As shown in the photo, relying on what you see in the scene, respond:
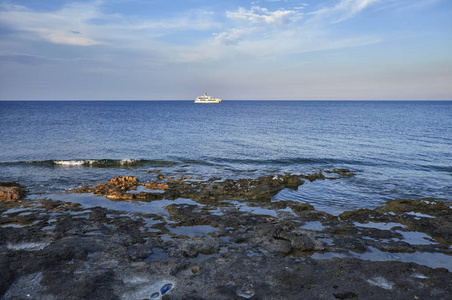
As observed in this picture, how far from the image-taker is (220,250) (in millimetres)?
11789

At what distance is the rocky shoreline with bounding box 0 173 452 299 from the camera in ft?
29.6

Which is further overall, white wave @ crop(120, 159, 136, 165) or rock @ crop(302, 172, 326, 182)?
white wave @ crop(120, 159, 136, 165)

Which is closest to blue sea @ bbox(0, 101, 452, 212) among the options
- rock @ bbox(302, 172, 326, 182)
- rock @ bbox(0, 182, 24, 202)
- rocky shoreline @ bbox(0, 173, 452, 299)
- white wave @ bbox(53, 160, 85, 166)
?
white wave @ bbox(53, 160, 85, 166)

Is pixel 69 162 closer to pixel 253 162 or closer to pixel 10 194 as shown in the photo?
pixel 10 194

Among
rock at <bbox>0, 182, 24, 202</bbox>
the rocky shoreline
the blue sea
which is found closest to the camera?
the rocky shoreline

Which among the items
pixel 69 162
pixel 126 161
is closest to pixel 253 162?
pixel 126 161

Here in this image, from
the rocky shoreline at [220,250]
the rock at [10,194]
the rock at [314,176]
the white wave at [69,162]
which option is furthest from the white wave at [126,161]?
the rock at [314,176]

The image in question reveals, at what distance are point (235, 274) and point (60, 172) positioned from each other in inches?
896

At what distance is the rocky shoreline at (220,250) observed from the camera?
29.6ft

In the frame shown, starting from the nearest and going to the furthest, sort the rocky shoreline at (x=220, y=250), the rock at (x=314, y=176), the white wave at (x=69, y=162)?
1. the rocky shoreline at (x=220, y=250)
2. the rock at (x=314, y=176)
3. the white wave at (x=69, y=162)

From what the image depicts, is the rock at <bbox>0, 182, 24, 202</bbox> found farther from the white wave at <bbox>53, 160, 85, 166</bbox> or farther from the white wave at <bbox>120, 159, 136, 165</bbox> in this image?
the white wave at <bbox>120, 159, 136, 165</bbox>

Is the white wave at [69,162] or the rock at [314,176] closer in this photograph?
the rock at [314,176]

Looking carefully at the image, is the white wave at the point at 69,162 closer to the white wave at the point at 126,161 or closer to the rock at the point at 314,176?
the white wave at the point at 126,161

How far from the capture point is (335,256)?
11.4 meters
